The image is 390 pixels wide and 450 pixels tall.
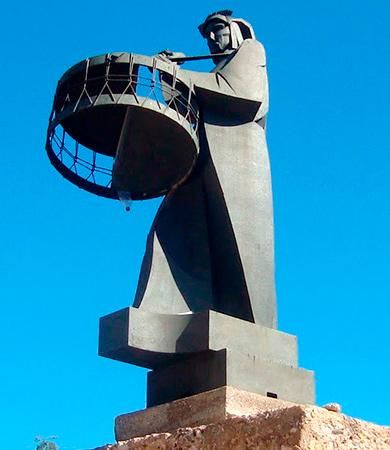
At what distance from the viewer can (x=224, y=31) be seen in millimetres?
10500

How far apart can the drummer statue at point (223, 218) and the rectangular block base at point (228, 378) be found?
1.96 ft

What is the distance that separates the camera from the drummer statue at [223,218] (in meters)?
9.04

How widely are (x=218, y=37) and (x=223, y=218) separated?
8.05 ft

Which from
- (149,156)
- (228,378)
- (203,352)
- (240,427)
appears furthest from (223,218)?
(240,427)

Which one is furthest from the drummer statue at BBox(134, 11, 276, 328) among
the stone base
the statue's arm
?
the stone base

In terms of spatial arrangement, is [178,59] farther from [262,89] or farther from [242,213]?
[242,213]

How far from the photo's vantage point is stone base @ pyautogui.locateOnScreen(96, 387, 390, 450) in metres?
6.61

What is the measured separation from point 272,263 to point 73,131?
8.68 feet

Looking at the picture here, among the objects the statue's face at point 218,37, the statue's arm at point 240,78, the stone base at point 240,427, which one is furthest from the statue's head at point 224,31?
the stone base at point 240,427

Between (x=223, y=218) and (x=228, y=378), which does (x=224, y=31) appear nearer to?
(x=223, y=218)

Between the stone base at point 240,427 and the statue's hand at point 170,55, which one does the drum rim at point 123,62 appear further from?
the stone base at point 240,427

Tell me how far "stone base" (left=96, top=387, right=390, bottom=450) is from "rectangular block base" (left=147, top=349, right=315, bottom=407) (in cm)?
17

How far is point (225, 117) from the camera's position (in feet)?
31.8

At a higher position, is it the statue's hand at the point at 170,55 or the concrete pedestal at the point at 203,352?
the statue's hand at the point at 170,55
